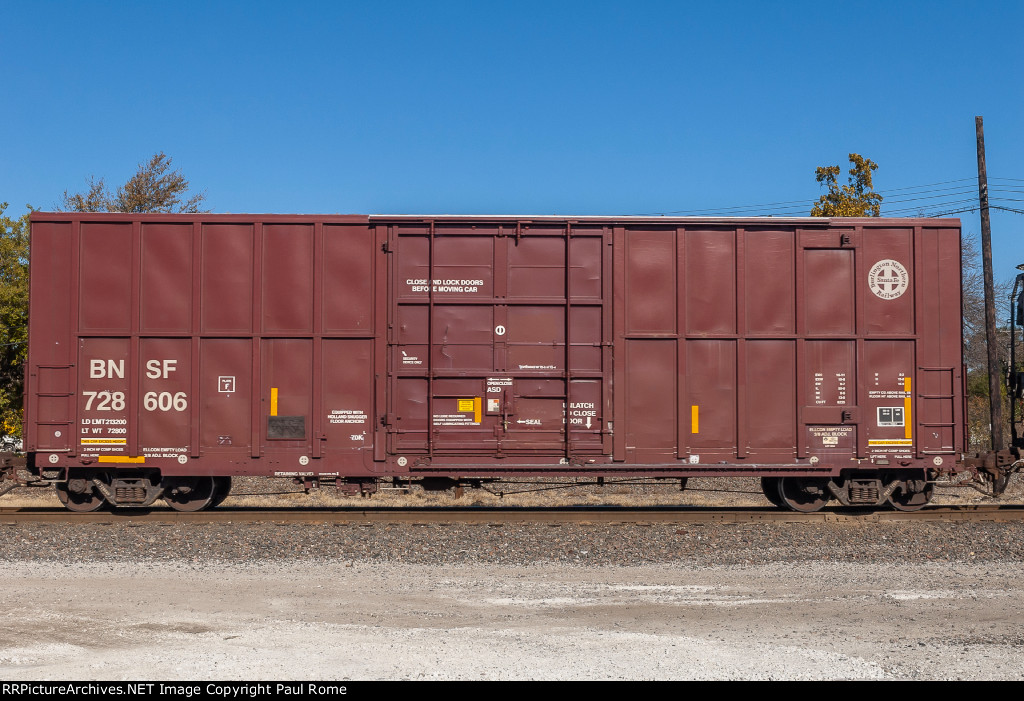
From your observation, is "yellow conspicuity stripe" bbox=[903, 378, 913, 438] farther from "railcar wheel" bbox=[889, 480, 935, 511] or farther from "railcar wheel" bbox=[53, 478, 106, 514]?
"railcar wheel" bbox=[53, 478, 106, 514]

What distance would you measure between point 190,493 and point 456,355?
14.6ft

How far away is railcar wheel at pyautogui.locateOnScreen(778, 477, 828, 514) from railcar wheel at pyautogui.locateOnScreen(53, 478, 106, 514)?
9706mm

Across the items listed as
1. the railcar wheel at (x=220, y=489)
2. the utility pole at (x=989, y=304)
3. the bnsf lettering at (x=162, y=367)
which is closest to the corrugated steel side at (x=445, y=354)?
the bnsf lettering at (x=162, y=367)

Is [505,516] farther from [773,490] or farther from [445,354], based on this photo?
[773,490]

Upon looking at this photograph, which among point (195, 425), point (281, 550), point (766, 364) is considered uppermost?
point (766, 364)

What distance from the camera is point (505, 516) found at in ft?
38.8

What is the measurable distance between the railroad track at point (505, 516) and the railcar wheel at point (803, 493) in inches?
10.9

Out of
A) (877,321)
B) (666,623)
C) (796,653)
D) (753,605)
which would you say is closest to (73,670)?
(666,623)

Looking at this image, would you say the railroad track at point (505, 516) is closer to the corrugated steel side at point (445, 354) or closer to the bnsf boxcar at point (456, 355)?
the bnsf boxcar at point (456, 355)

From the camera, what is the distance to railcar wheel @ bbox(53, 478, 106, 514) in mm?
11784

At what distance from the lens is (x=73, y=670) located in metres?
5.31

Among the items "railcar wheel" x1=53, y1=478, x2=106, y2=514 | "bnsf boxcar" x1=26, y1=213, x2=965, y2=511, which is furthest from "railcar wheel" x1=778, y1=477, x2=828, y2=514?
"railcar wheel" x1=53, y1=478, x2=106, y2=514
